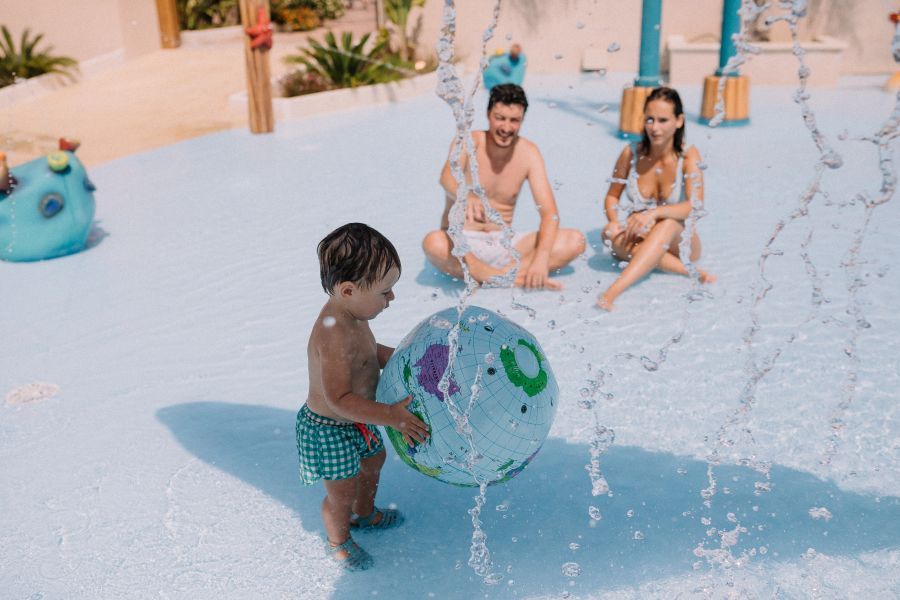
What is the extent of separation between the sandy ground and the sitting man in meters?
Result: 6.05

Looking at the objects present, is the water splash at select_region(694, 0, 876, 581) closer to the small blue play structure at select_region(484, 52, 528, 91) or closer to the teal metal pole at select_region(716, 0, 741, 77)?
the teal metal pole at select_region(716, 0, 741, 77)

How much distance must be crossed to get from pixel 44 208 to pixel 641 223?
4.50 m

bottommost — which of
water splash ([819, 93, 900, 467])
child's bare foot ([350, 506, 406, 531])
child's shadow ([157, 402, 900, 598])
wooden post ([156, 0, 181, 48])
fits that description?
child's shadow ([157, 402, 900, 598])

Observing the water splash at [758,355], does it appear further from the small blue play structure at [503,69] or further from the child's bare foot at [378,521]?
the small blue play structure at [503,69]

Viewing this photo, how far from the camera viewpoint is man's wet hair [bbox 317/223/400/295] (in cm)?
264

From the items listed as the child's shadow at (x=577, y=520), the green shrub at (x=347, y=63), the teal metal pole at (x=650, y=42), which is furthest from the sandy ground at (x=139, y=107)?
the child's shadow at (x=577, y=520)

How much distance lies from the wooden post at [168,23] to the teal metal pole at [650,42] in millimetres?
10766

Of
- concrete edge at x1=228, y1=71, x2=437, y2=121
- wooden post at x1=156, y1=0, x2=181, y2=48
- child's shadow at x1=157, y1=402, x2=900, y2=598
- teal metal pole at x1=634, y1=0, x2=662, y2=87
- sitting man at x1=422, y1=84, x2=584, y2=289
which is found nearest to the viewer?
child's shadow at x1=157, y1=402, x2=900, y2=598

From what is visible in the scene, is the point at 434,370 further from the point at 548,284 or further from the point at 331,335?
the point at 548,284

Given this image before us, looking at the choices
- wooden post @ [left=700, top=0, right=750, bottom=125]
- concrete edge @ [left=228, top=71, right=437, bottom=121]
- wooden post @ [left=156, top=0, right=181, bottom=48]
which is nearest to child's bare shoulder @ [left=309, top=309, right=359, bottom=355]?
wooden post @ [left=700, top=0, right=750, bottom=125]

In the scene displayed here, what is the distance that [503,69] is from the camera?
12.9 meters

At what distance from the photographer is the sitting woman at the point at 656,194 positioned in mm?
5277

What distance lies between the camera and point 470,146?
5.04m

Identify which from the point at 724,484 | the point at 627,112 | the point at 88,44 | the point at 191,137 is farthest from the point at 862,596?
the point at 88,44
